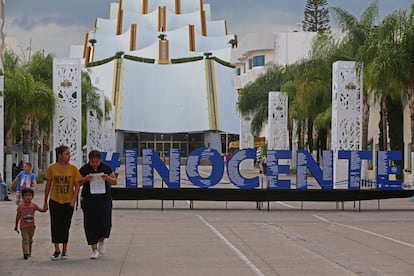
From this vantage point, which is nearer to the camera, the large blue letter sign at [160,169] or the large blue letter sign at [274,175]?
the large blue letter sign at [160,169]

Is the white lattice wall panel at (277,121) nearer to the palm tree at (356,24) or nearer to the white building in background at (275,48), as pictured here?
the palm tree at (356,24)

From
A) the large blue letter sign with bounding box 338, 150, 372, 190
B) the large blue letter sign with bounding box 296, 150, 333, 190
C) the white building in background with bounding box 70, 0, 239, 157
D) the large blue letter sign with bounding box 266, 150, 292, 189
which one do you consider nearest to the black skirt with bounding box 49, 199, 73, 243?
the large blue letter sign with bounding box 266, 150, 292, 189

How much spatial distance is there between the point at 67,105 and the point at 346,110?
12.2m

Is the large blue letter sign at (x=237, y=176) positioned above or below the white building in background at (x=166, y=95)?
below

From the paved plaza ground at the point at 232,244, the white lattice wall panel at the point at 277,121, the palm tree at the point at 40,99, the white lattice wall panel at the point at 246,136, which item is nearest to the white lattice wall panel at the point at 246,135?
the white lattice wall panel at the point at 246,136

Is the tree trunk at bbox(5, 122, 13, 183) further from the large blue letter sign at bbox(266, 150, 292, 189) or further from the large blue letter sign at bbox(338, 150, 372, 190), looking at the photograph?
the large blue letter sign at bbox(338, 150, 372, 190)

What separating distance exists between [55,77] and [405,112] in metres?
17.3

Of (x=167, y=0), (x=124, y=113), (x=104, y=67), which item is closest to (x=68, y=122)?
(x=124, y=113)

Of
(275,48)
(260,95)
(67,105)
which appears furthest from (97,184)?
(275,48)

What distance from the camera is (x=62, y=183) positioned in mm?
11703

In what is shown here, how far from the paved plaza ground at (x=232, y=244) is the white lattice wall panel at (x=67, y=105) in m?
11.1

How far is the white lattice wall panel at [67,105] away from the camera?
3428cm

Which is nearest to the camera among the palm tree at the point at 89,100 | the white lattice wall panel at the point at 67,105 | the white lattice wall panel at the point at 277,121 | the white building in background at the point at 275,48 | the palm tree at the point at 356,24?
the white lattice wall panel at the point at 67,105

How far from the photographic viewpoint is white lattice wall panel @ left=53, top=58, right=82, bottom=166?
34281 mm
